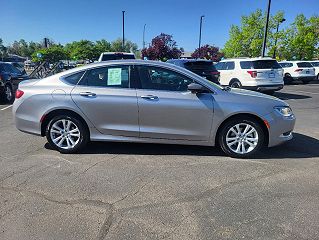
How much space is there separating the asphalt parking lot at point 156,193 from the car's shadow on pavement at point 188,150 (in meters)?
0.02

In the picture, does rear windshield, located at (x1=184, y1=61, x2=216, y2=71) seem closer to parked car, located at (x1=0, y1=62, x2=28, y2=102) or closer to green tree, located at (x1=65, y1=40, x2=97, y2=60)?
parked car, located at (x1=0, y1=62, x2=28, y2=102)

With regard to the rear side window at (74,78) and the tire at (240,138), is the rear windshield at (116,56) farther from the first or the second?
the tire at (240,138)

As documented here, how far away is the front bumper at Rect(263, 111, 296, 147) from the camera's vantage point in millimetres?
4953

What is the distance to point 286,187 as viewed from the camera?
3.98 metres

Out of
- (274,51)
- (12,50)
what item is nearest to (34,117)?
(274,51)

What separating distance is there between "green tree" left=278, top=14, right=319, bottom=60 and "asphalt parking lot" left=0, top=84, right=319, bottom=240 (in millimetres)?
29750

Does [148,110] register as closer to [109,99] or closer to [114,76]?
[109,99]

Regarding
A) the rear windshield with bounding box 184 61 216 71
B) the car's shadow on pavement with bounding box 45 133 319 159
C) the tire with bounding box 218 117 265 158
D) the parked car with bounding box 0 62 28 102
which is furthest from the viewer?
the rear windshield with bounding box 184 61 216 71

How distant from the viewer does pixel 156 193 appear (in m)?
3.78

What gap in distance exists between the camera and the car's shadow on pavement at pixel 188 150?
17.2 feet

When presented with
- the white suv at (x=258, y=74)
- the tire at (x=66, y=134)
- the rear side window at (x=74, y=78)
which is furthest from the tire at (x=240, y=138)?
the white suv at (x=258, y=74)

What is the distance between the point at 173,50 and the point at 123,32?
7102 mm

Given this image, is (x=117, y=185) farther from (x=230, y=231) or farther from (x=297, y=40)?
(x=297, y=40)

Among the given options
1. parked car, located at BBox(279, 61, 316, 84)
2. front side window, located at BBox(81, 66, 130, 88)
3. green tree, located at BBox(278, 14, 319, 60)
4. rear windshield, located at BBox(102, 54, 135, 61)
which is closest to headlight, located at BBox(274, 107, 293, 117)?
front side window, located at BBox(81, 66, 130, 88)
